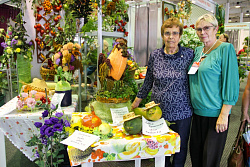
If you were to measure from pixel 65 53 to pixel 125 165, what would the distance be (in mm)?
1388

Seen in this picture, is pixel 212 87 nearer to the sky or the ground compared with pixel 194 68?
nearer to the ground

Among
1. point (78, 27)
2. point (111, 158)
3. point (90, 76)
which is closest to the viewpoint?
point (111, 158)

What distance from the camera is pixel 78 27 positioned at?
2279mm

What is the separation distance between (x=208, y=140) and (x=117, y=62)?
859mm

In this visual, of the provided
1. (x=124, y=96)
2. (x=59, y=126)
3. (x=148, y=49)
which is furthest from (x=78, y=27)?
(x=148, y=49)

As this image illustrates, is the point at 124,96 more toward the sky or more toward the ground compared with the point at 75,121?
more toward the sky

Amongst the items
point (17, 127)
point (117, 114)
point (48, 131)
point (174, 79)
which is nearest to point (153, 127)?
point (117, 114)

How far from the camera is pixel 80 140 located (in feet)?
3.67

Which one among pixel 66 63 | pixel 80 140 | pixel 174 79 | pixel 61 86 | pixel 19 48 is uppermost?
pixel 19 48

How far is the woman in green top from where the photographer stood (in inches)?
54.7

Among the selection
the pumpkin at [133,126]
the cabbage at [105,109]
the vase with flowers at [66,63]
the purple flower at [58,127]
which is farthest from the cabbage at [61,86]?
the pumpkin at [133,126]

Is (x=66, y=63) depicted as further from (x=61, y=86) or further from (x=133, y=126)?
(x=133, y=126)

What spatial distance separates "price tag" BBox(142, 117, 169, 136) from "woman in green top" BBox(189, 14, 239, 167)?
1.19 feet

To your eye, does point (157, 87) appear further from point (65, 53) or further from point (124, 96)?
point (65, 53)
